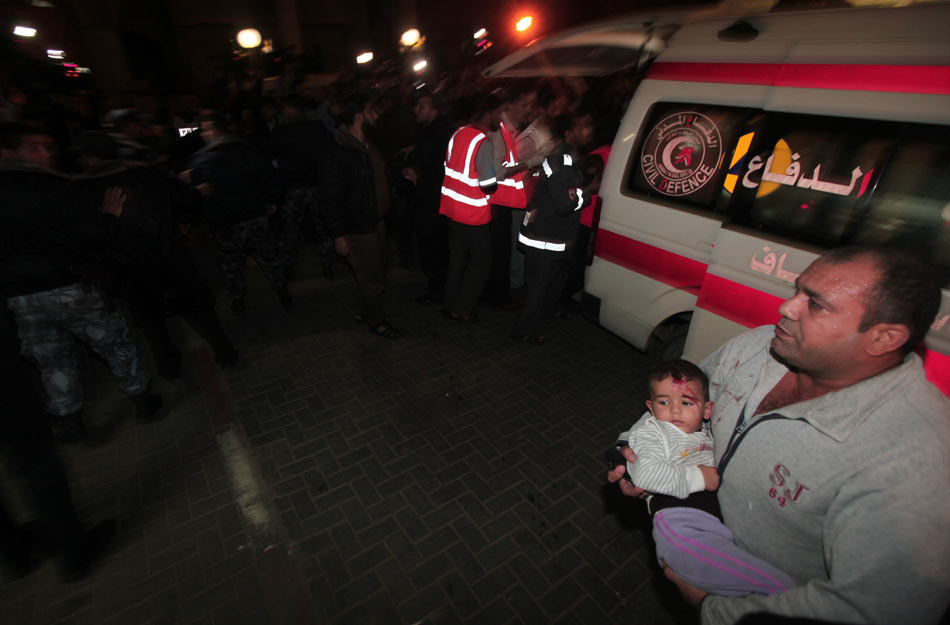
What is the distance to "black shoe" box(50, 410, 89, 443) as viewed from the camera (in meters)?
3.27

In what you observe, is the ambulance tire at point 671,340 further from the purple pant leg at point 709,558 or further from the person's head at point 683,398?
the purple pant leg at point 709,558

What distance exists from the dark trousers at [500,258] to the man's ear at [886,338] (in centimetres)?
369

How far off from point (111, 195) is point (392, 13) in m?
15.3

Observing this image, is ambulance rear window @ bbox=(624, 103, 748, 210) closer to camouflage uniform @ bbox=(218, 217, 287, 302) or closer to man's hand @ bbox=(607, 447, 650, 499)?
man's hand @ bbox=(607, 447, 650, 499)

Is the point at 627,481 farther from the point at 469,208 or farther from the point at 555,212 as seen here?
the point at 469,208

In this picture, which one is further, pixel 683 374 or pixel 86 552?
pixel 86 552

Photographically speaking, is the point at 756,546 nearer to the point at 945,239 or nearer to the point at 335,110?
the point at 945,239

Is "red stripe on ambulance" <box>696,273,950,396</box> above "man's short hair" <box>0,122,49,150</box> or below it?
below

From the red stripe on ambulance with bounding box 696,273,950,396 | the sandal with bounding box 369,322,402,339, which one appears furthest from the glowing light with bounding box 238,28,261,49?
the red stripe on ambulance with bounding box 696,273,950,396

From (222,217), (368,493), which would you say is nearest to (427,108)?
(222,217)

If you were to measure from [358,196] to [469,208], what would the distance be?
1063mm

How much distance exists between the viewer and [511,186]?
4418 millimetres

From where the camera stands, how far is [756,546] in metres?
1.51

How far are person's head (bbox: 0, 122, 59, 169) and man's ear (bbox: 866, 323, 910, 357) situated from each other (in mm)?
4058
